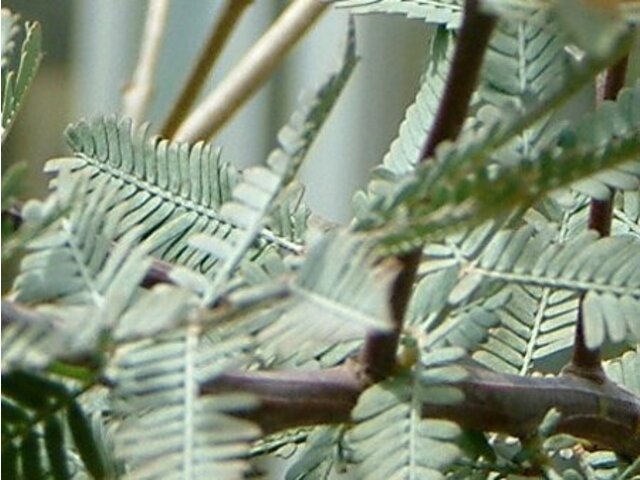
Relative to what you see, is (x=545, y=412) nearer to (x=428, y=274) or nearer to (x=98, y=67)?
(x=428, y=274)

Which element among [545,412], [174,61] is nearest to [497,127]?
[545,412]

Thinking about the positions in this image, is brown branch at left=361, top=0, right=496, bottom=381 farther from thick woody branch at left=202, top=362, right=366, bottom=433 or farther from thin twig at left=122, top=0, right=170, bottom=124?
thin twig at left=122, top=0, right=170, bottom=124

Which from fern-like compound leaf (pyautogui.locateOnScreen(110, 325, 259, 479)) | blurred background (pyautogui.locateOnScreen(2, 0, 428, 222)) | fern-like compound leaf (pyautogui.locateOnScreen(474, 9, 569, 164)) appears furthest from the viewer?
blurred background (pyautogui.locateOnScreen(2, 0, 428, 222))

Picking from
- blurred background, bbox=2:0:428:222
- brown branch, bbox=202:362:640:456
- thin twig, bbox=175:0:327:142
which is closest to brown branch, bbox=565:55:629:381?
brown branch, bbox=202:362:640:456

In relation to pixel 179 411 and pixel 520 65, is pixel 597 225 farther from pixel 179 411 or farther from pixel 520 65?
pixel 179 411

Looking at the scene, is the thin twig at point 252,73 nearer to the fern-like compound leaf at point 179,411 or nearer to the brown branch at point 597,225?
the brown branch at point 597,225

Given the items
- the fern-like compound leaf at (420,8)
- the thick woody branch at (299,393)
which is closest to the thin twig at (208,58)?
the fern-like compound leaf at (420,8)

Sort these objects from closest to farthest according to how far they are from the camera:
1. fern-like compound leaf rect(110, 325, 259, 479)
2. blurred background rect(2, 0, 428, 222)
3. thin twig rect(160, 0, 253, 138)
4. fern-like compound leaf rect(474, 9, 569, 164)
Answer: fern-like compound leaf rect(110, 325, 259, 479) < fern-like compound leaf rect(474, 9, 569, 164) < thin twig rect(160, 0, 253, 138) < blurred background rect(2, 0, 428, 222)
